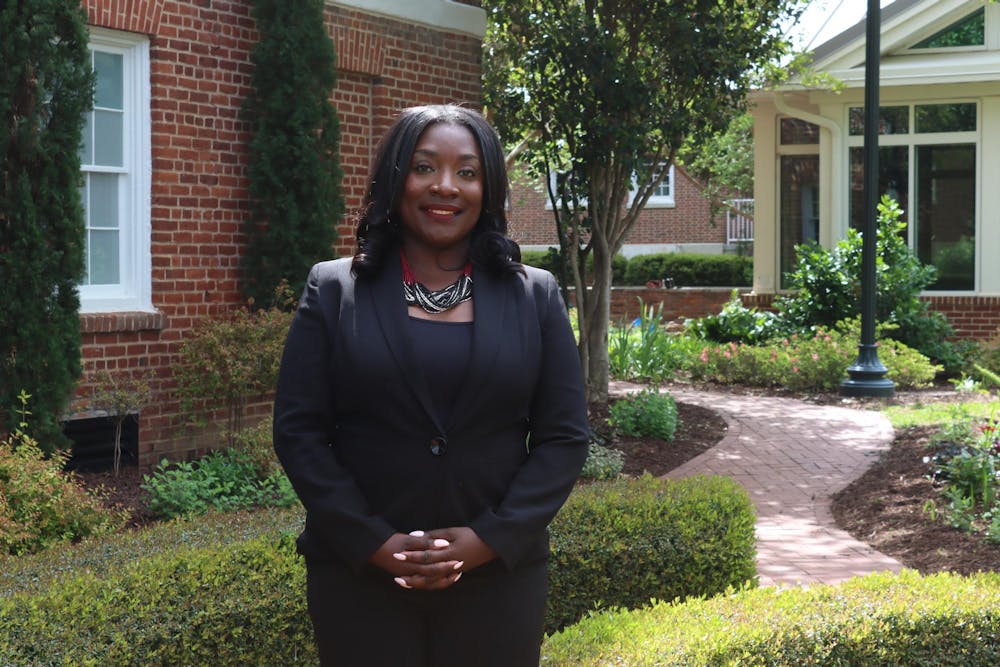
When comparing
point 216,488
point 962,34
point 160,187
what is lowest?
point 216,488

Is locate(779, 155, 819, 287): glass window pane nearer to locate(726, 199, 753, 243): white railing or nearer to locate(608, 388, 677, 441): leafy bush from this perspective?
locate(608, 388, 677, 441): leafy bush

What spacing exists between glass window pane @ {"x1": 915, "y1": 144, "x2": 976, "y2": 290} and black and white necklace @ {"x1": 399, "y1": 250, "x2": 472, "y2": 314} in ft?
49.3

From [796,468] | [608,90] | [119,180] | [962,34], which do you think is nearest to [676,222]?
[962,34]

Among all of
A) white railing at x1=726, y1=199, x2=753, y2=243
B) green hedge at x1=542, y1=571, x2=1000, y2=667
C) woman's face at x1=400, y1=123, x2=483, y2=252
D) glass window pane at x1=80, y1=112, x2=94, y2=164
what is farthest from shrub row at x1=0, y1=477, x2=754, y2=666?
white railing at x1=726, y1=199, x2=753, y2=243

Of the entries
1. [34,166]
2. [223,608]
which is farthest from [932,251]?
[223,608]

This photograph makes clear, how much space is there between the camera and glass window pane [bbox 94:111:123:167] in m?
8.17

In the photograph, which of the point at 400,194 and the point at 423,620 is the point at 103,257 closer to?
the point at 400,194

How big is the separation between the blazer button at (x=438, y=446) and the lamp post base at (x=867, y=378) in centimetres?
1083

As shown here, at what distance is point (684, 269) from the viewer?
30.4m

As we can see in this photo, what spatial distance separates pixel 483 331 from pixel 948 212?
15422 mm

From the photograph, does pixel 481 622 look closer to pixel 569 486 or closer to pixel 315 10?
pixel 569 486

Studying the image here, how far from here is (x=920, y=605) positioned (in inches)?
181

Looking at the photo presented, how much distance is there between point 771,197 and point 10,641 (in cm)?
1582

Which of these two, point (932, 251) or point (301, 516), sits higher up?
point (932, 251)
